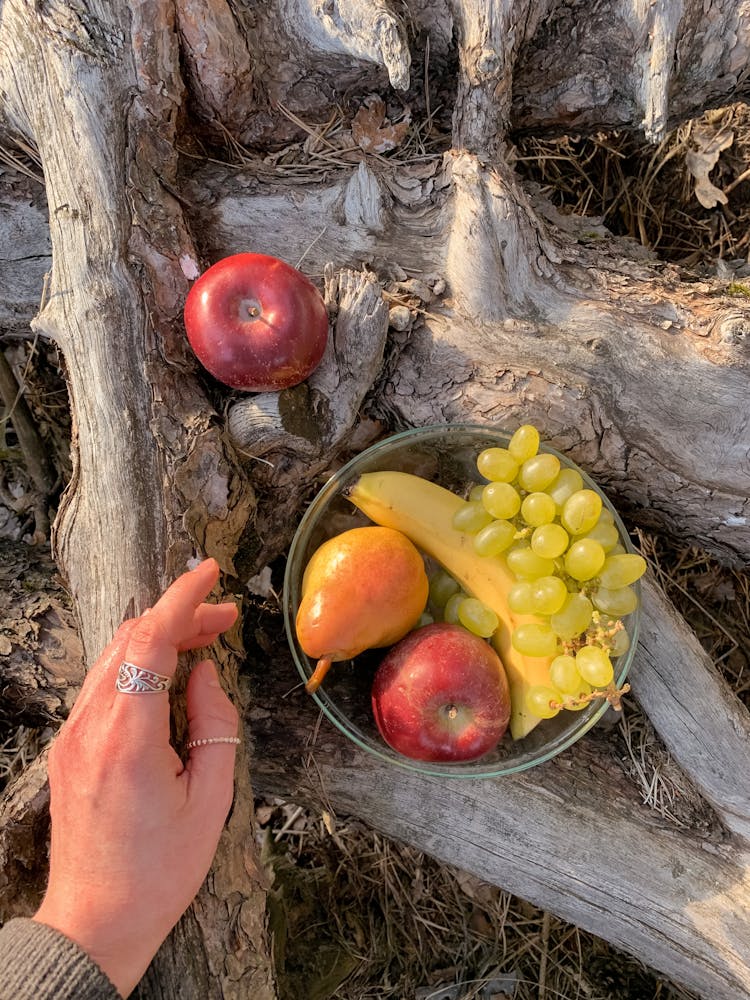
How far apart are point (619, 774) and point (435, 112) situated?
1.82 metres

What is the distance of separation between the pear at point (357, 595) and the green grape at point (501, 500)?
214 millimetres

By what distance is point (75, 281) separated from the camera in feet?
5.03

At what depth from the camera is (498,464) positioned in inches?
59.2

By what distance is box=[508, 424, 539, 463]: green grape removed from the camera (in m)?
1.48

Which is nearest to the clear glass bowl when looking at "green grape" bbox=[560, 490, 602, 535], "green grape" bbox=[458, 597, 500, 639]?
"green grape" bbox=[560, 490, 602, 535]

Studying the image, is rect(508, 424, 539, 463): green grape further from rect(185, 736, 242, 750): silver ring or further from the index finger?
rect(185, 736, 242, 750): silver ring

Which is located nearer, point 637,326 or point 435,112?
point 637,326

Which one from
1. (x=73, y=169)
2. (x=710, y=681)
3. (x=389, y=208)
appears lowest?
(x=710, y=681)

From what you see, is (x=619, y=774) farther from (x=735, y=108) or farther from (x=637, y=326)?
(x=735, y=108)

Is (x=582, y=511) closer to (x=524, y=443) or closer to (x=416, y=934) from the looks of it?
(x=524, y=443)

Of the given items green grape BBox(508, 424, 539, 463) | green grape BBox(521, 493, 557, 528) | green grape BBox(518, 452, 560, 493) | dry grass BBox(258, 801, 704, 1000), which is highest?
green grape BBox(508, 424, 539, 463)

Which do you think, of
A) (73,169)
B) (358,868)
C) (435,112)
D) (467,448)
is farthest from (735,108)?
(358,868)

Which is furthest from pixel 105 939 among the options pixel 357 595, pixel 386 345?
pixel 386 345

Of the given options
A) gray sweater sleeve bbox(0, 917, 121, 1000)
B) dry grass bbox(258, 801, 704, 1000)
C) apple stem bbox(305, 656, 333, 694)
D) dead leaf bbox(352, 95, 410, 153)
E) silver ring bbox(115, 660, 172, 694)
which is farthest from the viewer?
dry grass bbox(258, 801, 704, 1000)
